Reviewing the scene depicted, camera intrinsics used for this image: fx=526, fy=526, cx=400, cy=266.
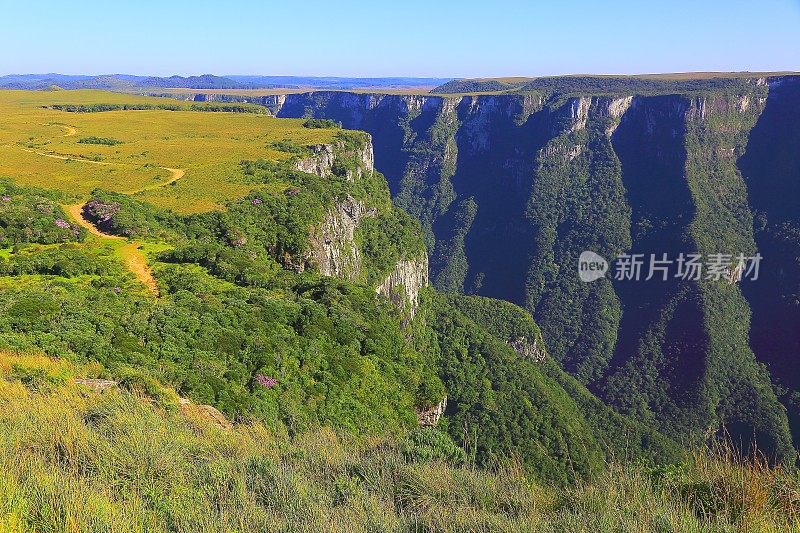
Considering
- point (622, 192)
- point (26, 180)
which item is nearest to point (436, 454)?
point (26, 180)

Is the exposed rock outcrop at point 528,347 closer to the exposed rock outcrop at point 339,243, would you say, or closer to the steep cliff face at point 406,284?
the steep cliff face at point 406,284

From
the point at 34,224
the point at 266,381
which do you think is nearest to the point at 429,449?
the point at 266,381

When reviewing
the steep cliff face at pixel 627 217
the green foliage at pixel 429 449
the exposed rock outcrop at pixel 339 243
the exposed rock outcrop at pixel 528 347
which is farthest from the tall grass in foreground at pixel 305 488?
the steep cliff face at pixel 627 217

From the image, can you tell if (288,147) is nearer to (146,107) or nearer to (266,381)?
(266,381)

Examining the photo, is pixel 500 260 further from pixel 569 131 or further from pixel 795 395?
pixel 795 395

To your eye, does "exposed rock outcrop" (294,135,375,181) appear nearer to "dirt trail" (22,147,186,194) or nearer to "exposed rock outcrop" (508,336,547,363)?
"dirt trail" (22,147,186,194)

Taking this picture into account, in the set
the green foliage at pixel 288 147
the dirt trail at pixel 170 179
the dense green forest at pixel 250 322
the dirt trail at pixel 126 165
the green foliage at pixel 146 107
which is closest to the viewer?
the dense green forest at pixel 250 322

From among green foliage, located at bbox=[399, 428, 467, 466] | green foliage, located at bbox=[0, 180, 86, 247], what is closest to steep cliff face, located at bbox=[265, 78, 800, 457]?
green foliage, located at bbox=[399, 428, 467, 466]
